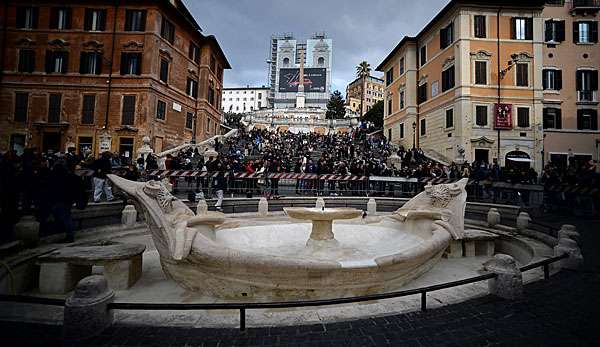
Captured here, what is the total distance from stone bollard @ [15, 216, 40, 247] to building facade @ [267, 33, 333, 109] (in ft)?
255

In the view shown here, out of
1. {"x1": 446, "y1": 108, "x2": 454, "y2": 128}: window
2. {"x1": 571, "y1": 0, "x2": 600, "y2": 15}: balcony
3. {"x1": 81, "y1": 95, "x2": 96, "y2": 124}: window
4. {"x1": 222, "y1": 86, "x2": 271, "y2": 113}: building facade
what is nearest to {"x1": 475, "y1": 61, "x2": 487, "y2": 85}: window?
{"x1": 446, "y1": 108, "x2": 454, "y2": 128}: window

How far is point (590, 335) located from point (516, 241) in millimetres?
5248

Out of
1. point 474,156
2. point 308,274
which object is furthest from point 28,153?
point 474,156

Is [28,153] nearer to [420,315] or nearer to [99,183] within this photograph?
[99,183]

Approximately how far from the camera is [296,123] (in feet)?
212

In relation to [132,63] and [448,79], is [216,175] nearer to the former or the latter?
[132,63]

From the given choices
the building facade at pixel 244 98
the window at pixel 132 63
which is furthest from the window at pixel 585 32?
the building facade at pixel 244 98

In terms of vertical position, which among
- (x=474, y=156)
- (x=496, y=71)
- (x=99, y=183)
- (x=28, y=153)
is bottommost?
(x=99, y=183)

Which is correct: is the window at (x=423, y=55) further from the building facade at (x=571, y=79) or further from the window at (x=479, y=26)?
the building facade at (x=571, y=79)

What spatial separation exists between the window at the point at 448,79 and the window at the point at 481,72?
6.28 ft

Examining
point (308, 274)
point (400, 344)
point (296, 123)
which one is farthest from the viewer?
point (296, 123)

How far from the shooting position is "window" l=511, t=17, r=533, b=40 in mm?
25328

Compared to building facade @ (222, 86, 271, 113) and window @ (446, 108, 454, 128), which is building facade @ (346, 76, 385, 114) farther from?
window @ (446, 108, 454, 128)

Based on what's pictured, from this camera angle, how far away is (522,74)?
25156 mm
